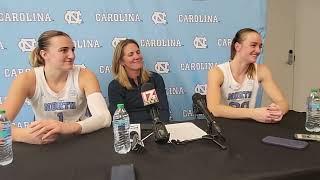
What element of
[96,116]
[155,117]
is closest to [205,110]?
[155,117]

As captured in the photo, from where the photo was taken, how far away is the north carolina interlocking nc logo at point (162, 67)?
9.29 ft

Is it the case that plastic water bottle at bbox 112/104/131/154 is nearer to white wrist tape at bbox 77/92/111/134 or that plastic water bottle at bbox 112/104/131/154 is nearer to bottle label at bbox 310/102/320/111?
white wrist tape at bbox 77/92/111/134

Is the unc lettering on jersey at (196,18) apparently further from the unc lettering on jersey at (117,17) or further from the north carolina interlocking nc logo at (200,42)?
the unc lettering on jersey at (117,17)

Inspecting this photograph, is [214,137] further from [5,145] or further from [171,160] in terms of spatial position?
[5,145]

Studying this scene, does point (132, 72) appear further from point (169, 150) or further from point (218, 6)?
point (169, 150)

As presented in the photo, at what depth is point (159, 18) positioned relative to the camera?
2.75m

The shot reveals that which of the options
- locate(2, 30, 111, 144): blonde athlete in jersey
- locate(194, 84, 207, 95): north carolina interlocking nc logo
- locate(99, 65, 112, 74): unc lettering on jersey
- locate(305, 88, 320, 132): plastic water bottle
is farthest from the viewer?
locate(194, 84, 207, 95): north carolina interlocking nc logo

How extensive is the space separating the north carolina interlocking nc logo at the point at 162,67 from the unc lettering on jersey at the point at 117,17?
1.35 ft

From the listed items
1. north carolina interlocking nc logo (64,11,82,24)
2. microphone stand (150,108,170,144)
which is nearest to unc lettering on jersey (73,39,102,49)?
north carolina interlocking nc logo (64,11,82,24)

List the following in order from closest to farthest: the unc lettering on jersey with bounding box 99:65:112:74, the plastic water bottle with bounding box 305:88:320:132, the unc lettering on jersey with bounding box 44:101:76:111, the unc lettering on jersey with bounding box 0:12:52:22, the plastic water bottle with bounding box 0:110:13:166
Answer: the plastic water bottle with bounding box 0:110:13:166, the plastic water bottle with bounding box 305:88:320:132, the unc lettering on jersey with bounding box 44:101:76:111, the unc lettering on jersey with bounding box 0:12:52:22, the unc lettering on jersey with bounding box 99:65:112:74

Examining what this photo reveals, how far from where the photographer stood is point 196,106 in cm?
151

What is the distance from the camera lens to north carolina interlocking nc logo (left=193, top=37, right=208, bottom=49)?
2857 millimetres

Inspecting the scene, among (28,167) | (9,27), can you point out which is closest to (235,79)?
(28,167)

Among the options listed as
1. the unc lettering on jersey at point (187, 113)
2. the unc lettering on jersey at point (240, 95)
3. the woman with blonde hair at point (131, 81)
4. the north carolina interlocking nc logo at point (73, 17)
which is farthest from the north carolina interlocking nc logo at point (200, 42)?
the north carolina interlocking nc logo at point (73, 17)
